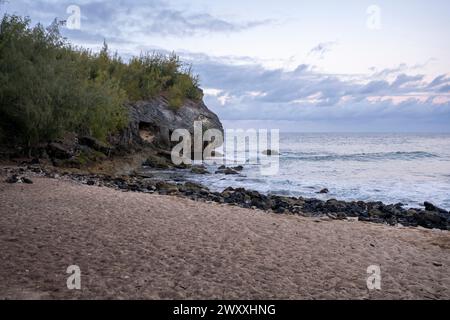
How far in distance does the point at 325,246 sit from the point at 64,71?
745 inches

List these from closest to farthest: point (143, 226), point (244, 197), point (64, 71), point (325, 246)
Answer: point (325, 246), point (143, 226), point (244, 197), point (64, 71)

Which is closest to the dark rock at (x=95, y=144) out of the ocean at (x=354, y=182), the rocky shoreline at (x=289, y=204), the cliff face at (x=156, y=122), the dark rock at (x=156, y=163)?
the cliff face at (x=156, y=122)

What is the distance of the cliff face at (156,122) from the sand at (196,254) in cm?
1956

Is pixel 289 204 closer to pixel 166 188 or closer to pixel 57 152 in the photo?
pixel 166 188

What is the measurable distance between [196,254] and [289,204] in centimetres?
944

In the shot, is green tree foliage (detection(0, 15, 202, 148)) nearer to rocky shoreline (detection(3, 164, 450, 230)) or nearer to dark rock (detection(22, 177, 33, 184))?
rocky shoreline (detection(3, 164, 450, 230))

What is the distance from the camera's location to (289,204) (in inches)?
662

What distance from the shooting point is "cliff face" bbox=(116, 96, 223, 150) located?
105 ft

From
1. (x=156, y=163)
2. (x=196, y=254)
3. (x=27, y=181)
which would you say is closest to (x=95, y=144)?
(x=156, y=163)

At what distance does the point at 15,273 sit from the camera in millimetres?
6184

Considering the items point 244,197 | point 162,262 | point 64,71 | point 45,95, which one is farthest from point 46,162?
point 162,262
